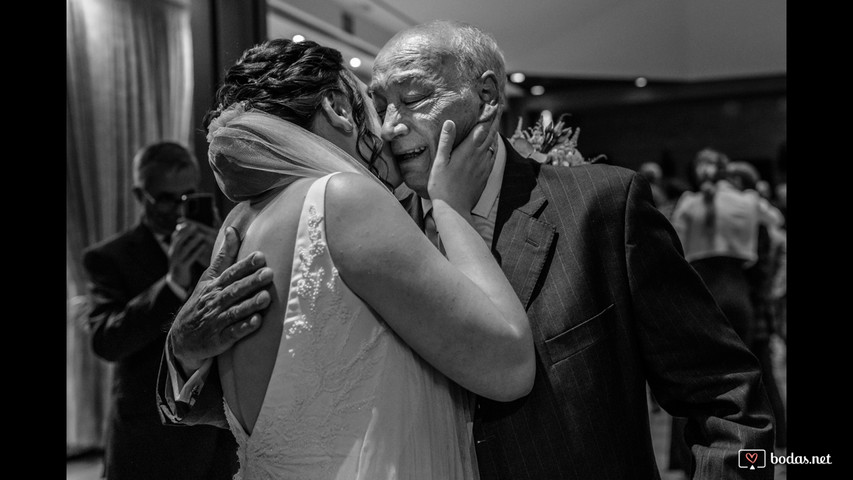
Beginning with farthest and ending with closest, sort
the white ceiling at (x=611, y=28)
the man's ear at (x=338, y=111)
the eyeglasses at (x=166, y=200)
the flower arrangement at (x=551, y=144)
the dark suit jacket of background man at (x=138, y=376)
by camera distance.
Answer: the white ceiling at (x=611, y=28), the eyeglasses at (x=166, y=200), the dark suit jacket of background man at (x=138, y=376), the flower arrangement at (x=551, y=144), the man's ear at (x=338, y=111)

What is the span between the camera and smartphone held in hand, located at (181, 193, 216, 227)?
9.47 feet

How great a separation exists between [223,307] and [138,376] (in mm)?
1420

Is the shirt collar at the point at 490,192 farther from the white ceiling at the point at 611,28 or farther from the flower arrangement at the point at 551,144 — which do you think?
the white ceiling at the point at 611,28

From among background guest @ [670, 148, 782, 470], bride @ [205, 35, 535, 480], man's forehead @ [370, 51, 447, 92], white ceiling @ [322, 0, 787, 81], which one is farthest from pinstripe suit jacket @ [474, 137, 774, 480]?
background guest @ [670, 148, 782, 470]

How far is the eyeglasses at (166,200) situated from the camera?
3.13m

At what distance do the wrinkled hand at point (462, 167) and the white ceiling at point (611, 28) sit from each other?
150 centimetres

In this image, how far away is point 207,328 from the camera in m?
1.57

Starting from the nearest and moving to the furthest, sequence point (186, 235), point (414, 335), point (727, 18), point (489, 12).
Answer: point (414, 335) → point (186, 235) → point (489, 12) → point (727, 18)

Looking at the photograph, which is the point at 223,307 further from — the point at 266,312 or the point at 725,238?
the point at 725,238

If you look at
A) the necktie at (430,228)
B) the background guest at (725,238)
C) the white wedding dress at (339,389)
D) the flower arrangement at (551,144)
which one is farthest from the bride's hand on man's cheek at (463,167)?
the background guest at (725,238)

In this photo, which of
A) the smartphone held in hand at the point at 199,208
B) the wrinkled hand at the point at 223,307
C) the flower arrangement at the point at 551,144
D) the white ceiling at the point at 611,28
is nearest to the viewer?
the wrinkled hand at the point at 223,307
